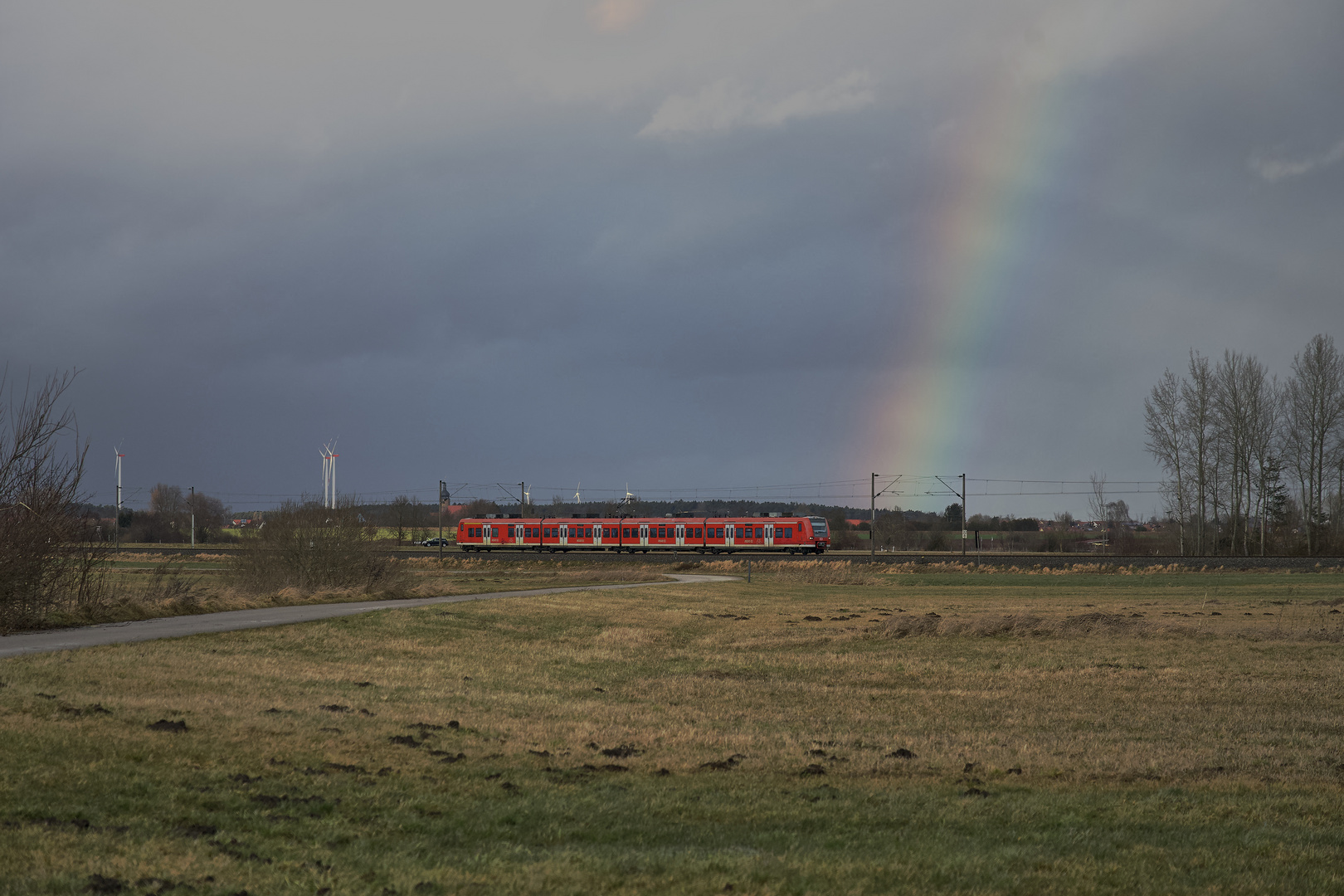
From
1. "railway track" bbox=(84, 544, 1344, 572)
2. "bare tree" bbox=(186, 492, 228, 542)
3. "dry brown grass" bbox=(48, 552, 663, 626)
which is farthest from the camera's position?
"bare tree" bbox=(186, 492, 228, 542)

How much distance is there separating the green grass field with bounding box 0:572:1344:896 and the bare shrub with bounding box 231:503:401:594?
13929 millimetres

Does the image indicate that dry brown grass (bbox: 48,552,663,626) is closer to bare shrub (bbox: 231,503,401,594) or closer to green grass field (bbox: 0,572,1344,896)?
bare shrub (bbox: 231,503,401,594)

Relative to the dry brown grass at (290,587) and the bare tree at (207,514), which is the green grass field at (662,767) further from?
the bare tree at (207,514)

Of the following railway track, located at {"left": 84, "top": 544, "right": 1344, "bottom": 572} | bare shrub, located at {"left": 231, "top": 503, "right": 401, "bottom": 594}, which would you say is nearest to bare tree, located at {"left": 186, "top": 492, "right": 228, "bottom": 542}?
railway track, located at {"left": 84, "top": 544, "right": 1344, "bottom": 572}

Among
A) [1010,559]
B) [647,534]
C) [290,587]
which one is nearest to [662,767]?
[290,587]

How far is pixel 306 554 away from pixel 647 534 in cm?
4804

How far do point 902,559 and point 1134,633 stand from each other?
152 ft

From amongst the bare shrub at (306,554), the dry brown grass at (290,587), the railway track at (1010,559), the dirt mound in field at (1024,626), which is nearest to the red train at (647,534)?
→ the railway track at (1010,559)

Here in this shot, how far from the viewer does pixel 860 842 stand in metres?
8.62

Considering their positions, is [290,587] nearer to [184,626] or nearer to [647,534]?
[184,626]

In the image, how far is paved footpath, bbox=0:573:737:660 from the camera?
58.1 feet

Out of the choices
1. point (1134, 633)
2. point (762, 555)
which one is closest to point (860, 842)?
point (1134, 633)

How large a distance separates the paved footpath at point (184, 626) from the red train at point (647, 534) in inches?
1863

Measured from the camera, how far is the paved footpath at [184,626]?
1772 centimetres
